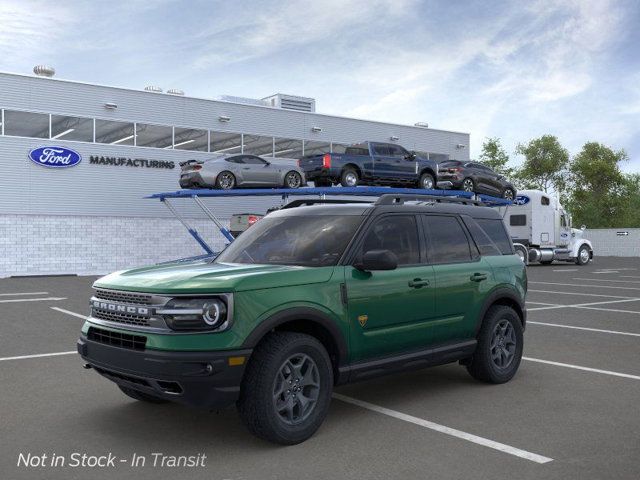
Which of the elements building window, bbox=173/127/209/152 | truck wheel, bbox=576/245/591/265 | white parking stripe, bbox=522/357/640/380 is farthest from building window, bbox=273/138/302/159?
white parking stripe, bbox=522/357/640/380

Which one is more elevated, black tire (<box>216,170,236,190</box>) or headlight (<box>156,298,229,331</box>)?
black tire (<box>216,170,236,190</box>)

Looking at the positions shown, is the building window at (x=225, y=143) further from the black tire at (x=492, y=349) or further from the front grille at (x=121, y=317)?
the front grille at (x=121, y=317)

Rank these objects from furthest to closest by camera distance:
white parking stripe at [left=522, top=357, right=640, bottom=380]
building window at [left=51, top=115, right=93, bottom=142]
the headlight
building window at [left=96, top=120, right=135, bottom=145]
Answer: building window at [left=96, top=120, right=135, bottom=145] < building window at [left=51, top=115, right=93, bottom=142] < white parking stripe at [left=522, top=357, right=640, bottom=380] < the headlight

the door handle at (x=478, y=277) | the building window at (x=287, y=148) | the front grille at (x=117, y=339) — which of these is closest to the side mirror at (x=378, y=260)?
the door handle at (x=478, y=277)

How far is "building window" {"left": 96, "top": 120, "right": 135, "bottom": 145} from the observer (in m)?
28.7

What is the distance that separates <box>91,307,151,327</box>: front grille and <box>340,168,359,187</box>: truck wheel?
18.1 m

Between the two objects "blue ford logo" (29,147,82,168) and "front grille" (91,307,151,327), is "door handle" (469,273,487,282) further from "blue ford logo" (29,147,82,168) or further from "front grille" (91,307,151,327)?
"blue ford logo" (29,147,82,168)

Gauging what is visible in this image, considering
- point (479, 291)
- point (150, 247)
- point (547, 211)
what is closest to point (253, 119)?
point (150, 247)

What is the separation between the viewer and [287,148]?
34031 mm

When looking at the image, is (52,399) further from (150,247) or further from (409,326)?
(150,247)

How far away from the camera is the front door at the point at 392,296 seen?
17.4 feet

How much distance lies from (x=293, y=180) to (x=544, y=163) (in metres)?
55.1

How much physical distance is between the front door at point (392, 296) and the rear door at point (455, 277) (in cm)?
17

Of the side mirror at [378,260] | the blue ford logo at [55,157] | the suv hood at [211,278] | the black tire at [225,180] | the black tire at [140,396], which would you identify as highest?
the blue ford logo at [55,157]
